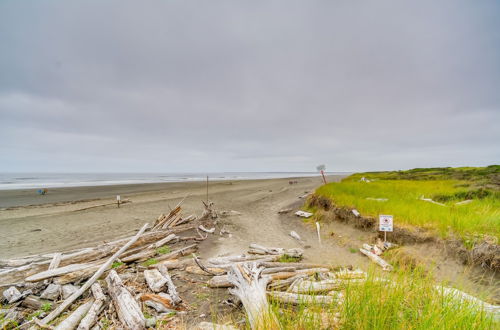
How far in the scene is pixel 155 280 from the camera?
233 inches

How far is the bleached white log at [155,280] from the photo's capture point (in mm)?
5543

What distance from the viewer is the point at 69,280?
6004 millimetres

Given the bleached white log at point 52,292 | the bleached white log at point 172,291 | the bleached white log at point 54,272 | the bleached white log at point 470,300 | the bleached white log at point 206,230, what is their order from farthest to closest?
the bleached white log at point 206,230
the bleached white log at point 54,272
the bleached white log at point 52,292
the bleached white log at point 172,291
the bleached white log at point 470,300

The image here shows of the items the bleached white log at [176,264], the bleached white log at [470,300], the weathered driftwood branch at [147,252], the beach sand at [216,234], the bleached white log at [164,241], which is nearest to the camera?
the bleached white log at [470,300]

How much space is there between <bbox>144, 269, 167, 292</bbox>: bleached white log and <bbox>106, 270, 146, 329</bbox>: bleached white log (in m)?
0.73

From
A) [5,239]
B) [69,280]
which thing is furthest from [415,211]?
[5,239]

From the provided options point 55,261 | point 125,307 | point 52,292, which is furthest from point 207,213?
point 125,307

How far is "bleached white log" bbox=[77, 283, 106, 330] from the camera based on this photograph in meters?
4.09

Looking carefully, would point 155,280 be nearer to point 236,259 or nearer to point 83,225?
point 236,259

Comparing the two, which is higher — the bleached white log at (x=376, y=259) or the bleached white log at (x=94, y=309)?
the bleached white log at (x=94, y=309)

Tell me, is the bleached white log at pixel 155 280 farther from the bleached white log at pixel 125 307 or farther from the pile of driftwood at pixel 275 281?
the pile of driftwood at pixel 275 281

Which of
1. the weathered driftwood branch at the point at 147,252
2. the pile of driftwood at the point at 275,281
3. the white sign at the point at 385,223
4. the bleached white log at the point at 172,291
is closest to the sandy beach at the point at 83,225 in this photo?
the weathered driftwood branch at the point at 147,252

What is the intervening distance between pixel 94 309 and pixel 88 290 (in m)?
1.56

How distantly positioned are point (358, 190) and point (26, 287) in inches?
715
